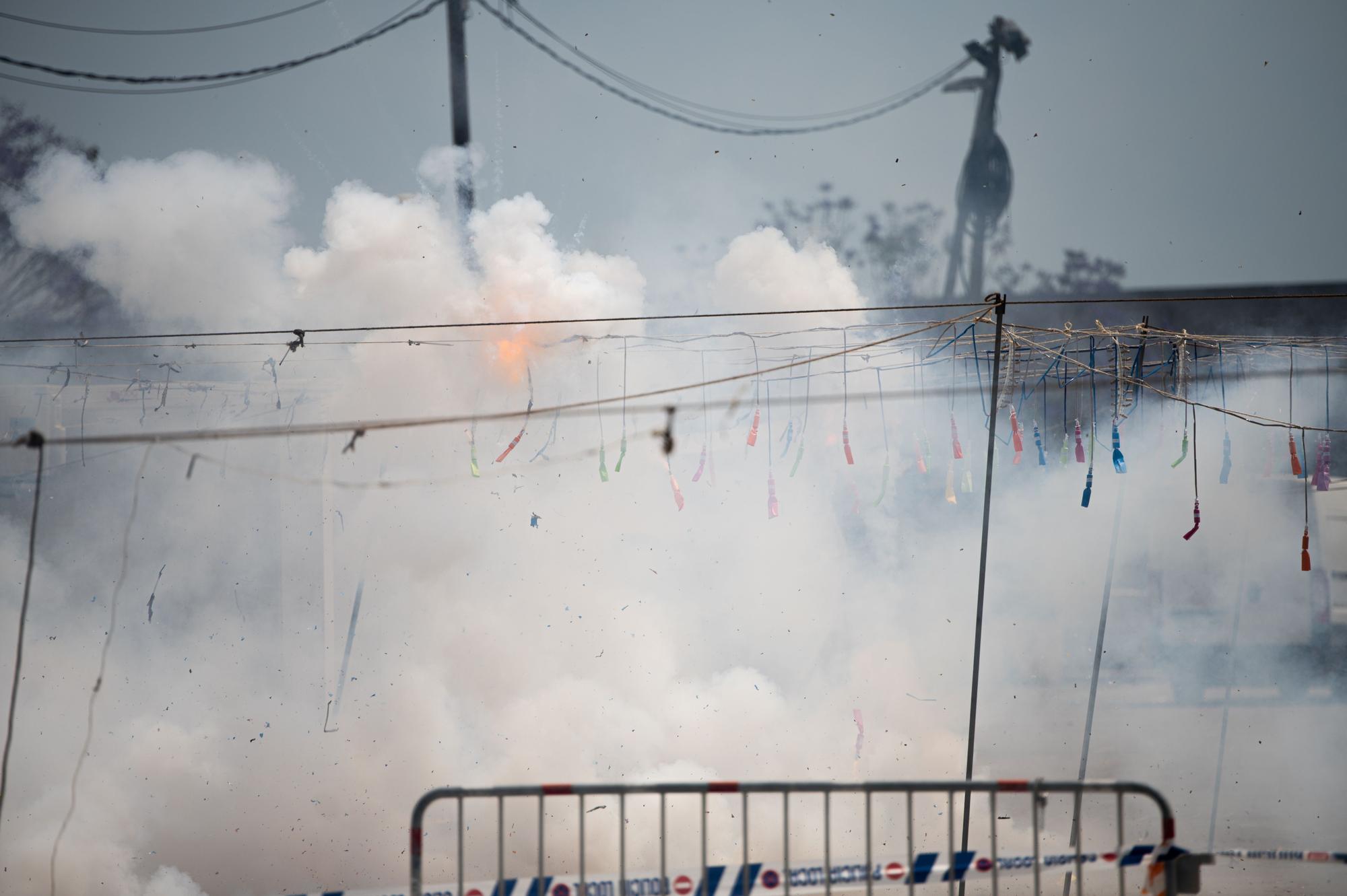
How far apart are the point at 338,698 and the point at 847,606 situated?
594 cm

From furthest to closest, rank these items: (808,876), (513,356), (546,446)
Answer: (546,446)
(513,356)
(808,876)

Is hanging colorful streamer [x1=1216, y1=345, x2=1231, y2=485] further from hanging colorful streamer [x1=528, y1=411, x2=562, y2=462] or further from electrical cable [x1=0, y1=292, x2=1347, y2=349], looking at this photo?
hanging colorful streamer [x1=528, y1=411, x2=562, y2=462]

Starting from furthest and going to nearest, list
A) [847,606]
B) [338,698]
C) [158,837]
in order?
[847,606], [338,698], [158,837]

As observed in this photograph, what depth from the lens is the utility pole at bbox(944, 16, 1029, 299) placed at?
9.66 m

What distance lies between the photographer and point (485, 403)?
9.31 m

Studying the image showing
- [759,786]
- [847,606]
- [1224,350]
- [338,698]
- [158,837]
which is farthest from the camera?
[847,606]

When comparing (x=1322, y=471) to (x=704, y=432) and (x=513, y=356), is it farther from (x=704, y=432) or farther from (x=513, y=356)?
(x=513, y=356)

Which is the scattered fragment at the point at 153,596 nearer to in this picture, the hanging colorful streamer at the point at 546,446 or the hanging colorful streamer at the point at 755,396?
the hanging colorful streamer at the point at 546,446

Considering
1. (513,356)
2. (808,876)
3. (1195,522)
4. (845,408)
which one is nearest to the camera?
(808,876)

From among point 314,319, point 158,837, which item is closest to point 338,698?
point 158,837

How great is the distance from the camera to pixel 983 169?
10.3m

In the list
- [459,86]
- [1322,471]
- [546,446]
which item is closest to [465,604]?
[546,446]

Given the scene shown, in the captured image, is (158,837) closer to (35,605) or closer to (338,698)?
(338,698)

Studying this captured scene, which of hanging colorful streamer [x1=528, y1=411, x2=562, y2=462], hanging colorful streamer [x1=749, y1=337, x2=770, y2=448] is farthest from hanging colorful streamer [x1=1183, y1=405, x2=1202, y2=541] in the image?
hanging colorful streamer [x1=528, y1=411, x2=562, y2=462]
